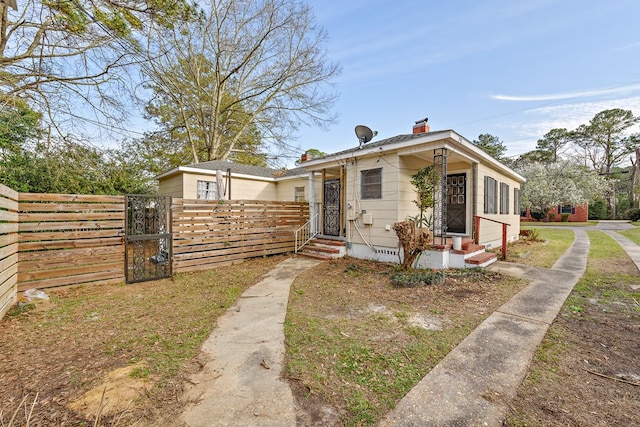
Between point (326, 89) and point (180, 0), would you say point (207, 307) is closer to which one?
point (180, 0)

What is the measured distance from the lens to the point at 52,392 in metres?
2.10

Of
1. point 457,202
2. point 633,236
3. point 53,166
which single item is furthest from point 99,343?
point 633,236

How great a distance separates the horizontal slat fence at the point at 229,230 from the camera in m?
6.36

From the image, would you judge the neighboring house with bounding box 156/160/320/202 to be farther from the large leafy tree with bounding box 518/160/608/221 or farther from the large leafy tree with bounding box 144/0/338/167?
the large leafy tree with bounding box 518/160/608/221

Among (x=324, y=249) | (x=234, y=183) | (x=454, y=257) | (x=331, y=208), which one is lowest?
(x=324, y=249)

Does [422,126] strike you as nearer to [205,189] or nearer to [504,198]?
[504,198]

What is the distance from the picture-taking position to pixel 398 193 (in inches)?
266

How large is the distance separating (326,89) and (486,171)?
10.5 metres

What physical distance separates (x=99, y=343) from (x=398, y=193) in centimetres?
624

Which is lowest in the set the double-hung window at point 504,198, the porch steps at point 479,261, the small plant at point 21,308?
the small plant at point 21,308

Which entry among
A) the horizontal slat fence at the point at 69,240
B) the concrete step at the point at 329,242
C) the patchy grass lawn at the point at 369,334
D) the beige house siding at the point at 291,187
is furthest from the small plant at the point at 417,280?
the beige house siding at the point at 291,187

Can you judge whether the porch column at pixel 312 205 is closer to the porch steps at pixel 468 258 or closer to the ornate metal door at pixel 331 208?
the ornate metal door at pixel 331 208

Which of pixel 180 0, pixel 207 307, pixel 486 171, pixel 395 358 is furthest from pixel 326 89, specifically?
pixel 395 358

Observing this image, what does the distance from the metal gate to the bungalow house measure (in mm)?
2184
